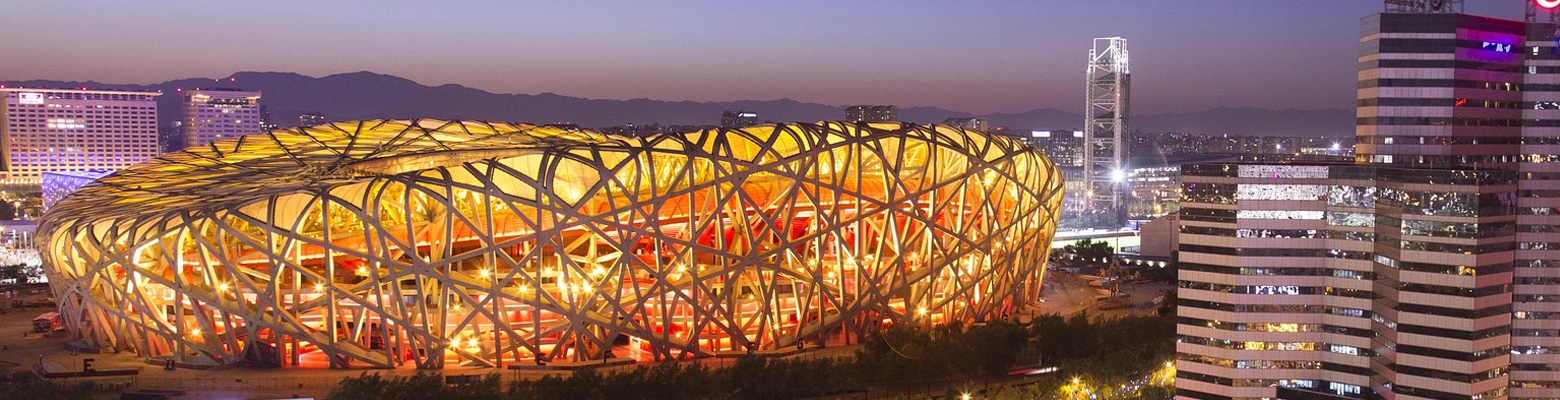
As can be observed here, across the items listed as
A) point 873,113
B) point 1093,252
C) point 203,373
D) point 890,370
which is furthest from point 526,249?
point 873,113

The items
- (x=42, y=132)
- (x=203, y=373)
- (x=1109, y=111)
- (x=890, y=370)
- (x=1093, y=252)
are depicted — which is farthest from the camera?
(x=42, y=132)

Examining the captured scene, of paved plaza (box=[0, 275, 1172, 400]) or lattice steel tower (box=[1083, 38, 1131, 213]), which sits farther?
lattice steel tower (box=[1083, 38, 1131, 213])

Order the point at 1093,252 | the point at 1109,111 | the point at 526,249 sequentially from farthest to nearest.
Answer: the point at 1109,111
the point at 1093,252
the point at 526,249

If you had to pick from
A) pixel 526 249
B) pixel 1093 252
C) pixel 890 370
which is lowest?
pixel 890 370

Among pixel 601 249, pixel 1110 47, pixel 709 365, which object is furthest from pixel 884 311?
pixel 1110 47

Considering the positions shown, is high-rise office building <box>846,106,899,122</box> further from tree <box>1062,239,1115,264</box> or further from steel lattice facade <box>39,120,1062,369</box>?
steel lattice facade <box>39,120,1062,369</box>

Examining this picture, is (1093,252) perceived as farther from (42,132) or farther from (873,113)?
(42,132)

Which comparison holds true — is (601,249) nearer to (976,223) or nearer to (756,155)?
(756,155)

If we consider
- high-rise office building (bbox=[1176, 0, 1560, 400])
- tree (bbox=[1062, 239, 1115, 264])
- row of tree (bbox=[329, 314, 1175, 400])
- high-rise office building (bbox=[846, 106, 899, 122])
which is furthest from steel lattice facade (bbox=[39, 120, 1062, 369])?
high-rise office building (bbox=[846, 106, 899, 122])
